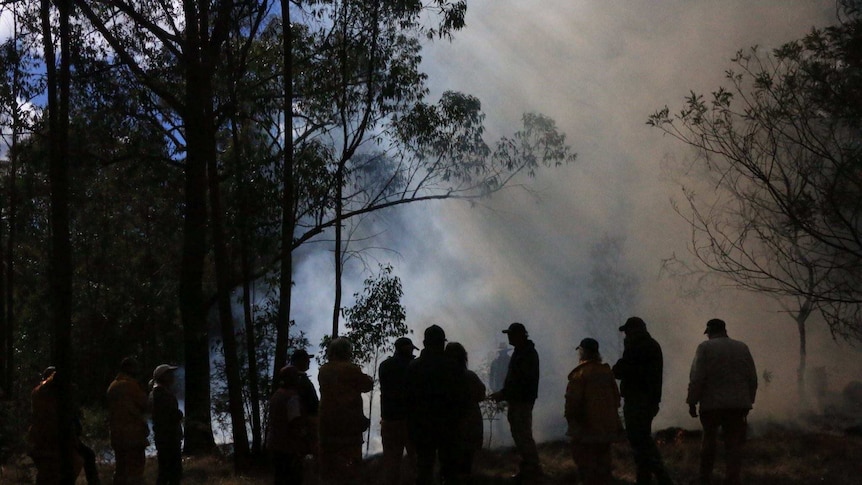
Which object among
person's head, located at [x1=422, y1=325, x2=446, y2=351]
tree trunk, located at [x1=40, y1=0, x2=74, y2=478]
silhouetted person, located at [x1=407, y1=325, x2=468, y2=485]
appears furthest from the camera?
tree trunk, located at [x1=40, y1=0, x2=74, y2=478]

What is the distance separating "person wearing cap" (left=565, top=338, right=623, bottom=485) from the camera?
25.9ft

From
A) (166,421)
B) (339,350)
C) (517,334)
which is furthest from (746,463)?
(166,421)

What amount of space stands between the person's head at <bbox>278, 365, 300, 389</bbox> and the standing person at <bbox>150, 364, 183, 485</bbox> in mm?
1605

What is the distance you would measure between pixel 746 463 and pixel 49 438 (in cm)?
768

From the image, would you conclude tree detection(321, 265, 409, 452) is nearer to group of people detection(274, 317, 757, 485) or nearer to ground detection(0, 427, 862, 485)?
ground detection(0, 427, 862, 485)

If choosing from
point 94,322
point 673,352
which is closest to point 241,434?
point 673,352

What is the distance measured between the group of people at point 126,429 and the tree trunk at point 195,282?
6.64m

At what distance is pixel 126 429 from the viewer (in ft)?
31.1

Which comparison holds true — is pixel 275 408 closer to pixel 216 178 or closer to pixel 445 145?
pixel 216 178

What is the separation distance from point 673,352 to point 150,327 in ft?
46.8

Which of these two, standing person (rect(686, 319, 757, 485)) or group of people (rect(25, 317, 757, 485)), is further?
standing person (rect(686, 319, 757, 485))

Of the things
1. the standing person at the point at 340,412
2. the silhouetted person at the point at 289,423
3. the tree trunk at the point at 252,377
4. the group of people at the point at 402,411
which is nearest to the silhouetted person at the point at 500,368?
the tree trunk at the point at 252,377

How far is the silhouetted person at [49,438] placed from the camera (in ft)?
32.5

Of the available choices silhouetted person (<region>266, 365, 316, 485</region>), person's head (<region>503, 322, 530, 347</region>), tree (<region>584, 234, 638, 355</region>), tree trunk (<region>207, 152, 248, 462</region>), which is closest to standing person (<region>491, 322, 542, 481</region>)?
person's head (<region>503, 322, 530, 347</region>)
